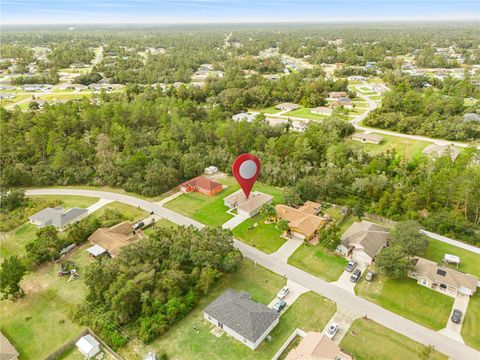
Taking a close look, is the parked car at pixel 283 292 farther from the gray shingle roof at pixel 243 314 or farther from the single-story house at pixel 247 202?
the single-story house at pixel 247 202

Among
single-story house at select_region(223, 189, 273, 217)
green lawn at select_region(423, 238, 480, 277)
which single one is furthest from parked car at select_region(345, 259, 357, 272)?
single-story house at select_region(223, 189, 273, 217)

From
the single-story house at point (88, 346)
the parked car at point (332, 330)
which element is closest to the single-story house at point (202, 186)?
the single-story house at point (88, 346)

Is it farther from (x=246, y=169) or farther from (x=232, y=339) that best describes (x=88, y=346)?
(x=246, y=169)

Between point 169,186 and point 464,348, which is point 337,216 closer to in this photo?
point 464,348

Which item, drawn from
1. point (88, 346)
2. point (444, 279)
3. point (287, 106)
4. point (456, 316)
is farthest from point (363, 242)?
point (287, 106)

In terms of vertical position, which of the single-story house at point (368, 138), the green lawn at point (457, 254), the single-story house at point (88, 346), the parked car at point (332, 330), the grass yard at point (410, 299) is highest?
the single-story house at point (368, 138)

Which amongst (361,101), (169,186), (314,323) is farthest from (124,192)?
(361,101)
